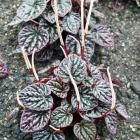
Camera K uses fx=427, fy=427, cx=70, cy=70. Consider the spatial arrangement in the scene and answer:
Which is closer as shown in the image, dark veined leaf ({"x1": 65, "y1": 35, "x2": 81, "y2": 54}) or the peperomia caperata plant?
the peperomia caperata plant

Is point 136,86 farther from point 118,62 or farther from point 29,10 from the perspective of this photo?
point 29,10

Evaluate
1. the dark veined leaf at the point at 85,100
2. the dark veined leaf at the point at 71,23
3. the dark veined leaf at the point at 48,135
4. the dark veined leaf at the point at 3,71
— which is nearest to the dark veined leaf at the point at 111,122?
the dark veined leaf at the point at 85,100

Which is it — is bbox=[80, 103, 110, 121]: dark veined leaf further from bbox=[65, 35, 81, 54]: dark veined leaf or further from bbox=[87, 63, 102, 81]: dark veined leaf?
bbox=[65, 35, 81, 54]: dark veined leaf

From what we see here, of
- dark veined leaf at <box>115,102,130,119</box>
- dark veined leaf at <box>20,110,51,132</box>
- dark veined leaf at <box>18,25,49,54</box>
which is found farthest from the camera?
dark veined leaf at <box>18,25,49,54</box>

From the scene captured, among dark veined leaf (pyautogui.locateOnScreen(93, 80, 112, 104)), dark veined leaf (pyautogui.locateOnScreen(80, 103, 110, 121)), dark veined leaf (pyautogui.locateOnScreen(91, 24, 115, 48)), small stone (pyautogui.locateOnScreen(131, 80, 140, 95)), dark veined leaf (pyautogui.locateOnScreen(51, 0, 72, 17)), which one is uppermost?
dark veined leaf (pyautogui.locateOnScreen(51, 0, 72, 17))

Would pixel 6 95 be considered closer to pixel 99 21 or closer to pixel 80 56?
pixel 80 56

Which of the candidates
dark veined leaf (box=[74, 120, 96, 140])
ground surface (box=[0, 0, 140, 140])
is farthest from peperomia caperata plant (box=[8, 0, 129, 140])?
ground surface (box=[0, 0, 140, 140])

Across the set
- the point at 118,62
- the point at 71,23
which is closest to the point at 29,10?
the point at 71,23

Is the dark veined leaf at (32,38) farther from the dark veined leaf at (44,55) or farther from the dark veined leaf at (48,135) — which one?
the dark veined leaf at (48,135)
